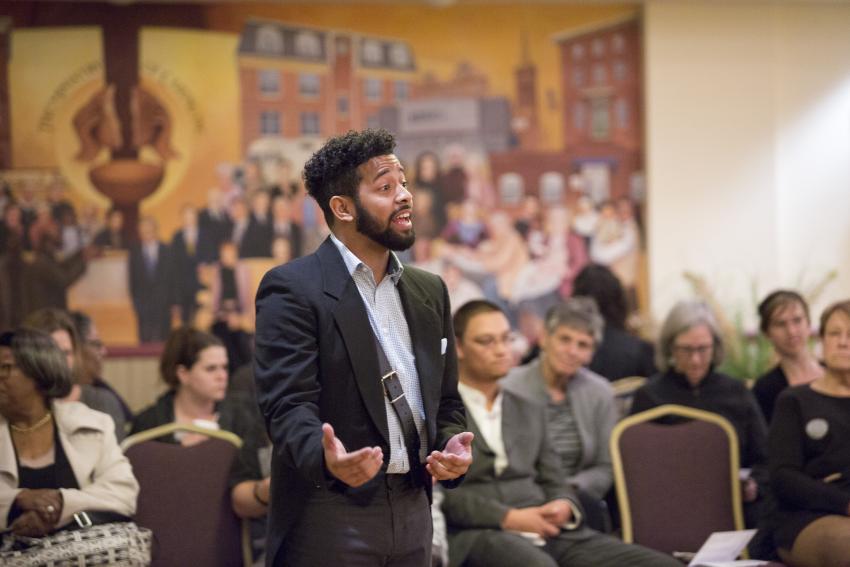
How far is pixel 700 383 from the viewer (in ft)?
15.7

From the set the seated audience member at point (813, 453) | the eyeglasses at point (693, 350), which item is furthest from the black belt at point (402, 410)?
the eyeglasses at point (693, 350)

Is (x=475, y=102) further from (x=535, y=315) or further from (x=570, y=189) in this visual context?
(x=535, y=315)

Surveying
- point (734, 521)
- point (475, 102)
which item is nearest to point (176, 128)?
point (475, 102)

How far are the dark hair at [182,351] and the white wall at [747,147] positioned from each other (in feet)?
12.6

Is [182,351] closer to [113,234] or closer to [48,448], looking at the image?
[48,448]

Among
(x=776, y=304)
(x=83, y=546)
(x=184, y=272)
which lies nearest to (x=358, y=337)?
(x=83, y=546)

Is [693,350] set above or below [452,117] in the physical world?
below

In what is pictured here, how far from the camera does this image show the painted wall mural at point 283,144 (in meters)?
7.44

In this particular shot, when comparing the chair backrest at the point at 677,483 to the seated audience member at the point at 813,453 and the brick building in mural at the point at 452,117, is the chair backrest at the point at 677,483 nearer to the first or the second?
the seated audience member at the point at 813,453

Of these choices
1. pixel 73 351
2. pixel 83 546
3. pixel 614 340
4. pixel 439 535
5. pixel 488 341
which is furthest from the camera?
pixel 614 340

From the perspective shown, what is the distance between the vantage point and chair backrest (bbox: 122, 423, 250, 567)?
3.94m

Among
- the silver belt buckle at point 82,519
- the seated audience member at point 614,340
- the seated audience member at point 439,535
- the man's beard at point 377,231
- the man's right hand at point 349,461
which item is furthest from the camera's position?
the seated audience member at point 614,340

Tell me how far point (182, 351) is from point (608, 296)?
2.24 m

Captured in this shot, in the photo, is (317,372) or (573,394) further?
(573,394)
